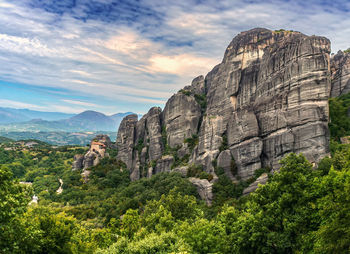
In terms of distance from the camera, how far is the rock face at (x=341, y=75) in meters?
67.3

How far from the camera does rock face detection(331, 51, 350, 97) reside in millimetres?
67312

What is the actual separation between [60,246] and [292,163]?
2666 centimetres

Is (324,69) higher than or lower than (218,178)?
higher

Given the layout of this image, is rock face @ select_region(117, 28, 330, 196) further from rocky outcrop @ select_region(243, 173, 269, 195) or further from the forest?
the forest

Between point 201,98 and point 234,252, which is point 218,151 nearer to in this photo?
point 201,98

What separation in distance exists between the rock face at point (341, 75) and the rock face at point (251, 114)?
21.2 meters

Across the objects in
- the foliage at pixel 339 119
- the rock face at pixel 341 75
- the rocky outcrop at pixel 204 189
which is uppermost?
the rock face at pixel 341 75

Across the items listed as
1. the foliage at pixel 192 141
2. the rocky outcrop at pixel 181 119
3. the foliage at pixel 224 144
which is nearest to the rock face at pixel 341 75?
the foliage at pixel 224 144

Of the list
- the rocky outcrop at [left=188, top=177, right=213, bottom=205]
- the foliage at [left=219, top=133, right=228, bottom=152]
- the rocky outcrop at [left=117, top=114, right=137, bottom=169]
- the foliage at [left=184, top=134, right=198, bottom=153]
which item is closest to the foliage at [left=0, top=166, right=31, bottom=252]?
the rocky outcrop at [left=188, top=177, right=213, bottom=205]

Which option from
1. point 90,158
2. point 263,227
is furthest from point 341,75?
point 90,158

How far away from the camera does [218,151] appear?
62.8 metres

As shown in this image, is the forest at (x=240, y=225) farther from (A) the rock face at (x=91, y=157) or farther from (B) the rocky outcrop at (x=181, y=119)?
(A) the rock face at (x=91, y=157)

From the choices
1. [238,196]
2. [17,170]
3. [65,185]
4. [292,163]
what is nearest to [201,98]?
[238,196]

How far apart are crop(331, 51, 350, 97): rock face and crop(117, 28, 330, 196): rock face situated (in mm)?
21231
